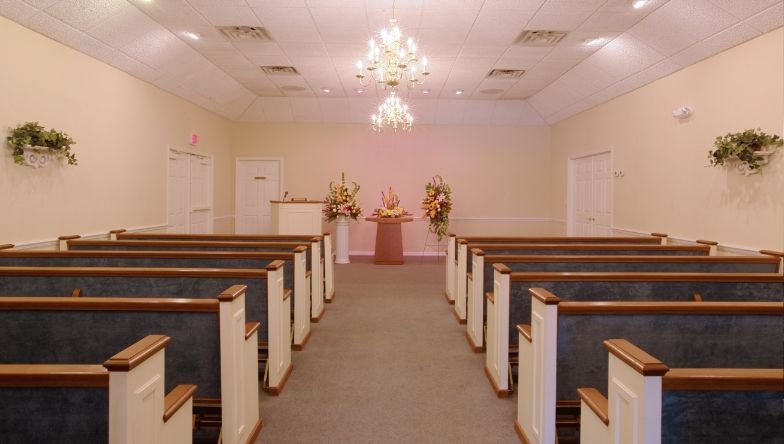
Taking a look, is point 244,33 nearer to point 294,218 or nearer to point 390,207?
point 294,218

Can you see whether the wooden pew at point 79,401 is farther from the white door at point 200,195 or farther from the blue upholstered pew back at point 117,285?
the white door at point 200,195

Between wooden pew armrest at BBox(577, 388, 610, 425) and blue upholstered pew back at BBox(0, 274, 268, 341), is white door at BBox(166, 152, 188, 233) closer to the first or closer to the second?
blue upholstered pew back at BBox(0, 274, 268, 341)

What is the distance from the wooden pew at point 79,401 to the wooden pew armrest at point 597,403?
149 centimetres

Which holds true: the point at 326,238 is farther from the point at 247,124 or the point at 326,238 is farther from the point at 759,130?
the point at 247,124

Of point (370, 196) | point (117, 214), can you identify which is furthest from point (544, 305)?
point (370, 196)

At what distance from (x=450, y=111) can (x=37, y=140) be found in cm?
751

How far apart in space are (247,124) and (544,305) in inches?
371

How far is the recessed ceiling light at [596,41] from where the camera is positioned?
20.8 ft

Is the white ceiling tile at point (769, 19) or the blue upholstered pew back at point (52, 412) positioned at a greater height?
the white ceiling tile at point (769, 19)

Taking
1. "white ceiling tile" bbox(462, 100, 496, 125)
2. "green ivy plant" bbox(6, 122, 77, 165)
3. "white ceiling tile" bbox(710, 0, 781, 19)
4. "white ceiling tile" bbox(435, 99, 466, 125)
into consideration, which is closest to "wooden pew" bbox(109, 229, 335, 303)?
"green ivy plant" bbox(6, 122, 77, 165)

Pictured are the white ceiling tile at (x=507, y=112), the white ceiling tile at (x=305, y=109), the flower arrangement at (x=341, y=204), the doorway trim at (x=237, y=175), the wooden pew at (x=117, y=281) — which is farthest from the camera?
the doorway trim at (x=237, y=175)

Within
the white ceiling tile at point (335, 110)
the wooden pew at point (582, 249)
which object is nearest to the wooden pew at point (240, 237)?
the wooden pew at point (582, 249)

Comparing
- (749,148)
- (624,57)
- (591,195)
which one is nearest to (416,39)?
(624,57)

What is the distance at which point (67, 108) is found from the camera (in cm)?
528
